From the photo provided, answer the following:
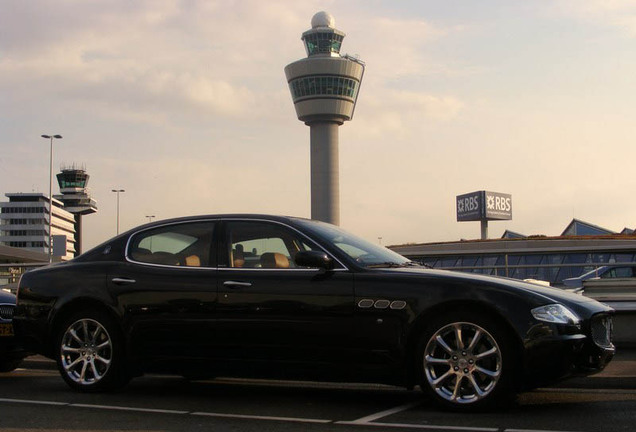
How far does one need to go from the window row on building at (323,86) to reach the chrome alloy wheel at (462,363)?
8918cm

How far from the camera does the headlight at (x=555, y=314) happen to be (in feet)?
19.0

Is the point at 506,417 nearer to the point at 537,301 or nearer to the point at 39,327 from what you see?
the point at 537,301

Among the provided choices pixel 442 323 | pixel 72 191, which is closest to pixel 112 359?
pixel 442 323

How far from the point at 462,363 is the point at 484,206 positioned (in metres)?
105

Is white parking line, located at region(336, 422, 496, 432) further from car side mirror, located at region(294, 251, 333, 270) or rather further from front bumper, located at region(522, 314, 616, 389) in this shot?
car side mirror, located at region(294, 251, 333, 270)

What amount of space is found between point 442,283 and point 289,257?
1282 millimetres

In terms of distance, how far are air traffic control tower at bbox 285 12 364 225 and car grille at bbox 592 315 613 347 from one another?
8557 centimetres

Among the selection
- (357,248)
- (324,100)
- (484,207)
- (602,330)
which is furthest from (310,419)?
(484,207)

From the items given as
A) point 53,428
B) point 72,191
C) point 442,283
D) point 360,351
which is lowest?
point 53,428

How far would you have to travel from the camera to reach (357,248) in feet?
22.2

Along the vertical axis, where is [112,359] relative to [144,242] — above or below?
below

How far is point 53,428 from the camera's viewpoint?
221 inches

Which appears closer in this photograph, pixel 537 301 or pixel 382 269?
pixel 537 301

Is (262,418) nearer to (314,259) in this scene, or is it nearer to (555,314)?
(314,259)
